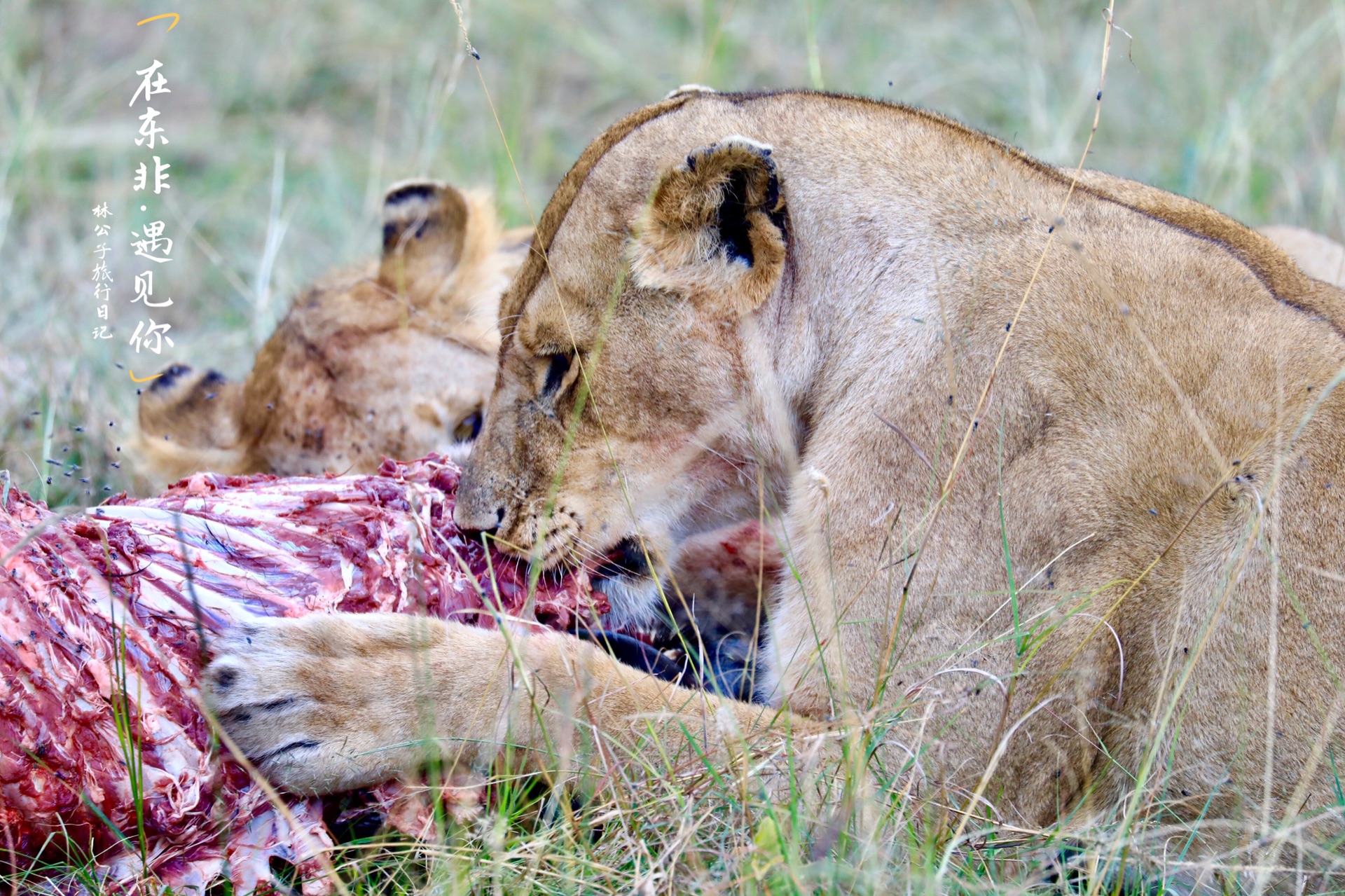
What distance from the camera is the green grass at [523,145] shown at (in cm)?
232

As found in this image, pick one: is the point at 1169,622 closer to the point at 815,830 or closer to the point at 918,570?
the point at 918,570

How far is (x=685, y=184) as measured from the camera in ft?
9.14

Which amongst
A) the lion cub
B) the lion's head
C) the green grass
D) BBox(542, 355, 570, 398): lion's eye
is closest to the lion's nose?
the lion's head

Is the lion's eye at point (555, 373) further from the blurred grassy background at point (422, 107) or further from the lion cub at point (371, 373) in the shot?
the blurred grassy background at point (422, 107)

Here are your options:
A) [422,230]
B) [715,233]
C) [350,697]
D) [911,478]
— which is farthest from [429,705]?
[422,230]

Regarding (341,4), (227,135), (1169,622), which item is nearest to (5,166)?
(227,135)

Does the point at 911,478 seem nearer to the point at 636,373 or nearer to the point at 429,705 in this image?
the point at 636,373

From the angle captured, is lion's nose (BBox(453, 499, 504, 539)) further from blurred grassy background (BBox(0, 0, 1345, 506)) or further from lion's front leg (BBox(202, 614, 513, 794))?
blurred grassy background (BBox(0, 0, 1345, 506))

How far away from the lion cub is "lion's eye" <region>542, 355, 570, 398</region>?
49 centimetres

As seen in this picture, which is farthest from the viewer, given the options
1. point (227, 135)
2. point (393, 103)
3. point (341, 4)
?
point (341, 4)

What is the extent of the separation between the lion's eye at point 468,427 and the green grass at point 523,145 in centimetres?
83

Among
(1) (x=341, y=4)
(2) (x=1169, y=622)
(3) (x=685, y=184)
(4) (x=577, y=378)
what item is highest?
(1) (x=341, y=4)

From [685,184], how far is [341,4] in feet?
22.9

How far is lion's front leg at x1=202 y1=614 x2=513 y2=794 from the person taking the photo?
2.38m
